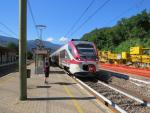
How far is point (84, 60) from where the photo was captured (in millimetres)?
26172

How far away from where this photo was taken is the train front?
85.7 ft

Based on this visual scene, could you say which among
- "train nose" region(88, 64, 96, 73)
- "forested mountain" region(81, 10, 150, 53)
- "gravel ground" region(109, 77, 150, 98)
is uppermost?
"forested mountain" region(81, 10, 150, 53)

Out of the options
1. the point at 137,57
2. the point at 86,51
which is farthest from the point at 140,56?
the point at 86,51

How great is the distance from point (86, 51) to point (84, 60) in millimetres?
1025

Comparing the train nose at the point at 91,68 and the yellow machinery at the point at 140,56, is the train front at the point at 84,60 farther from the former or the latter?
the yellow machinery at the point at 140,56

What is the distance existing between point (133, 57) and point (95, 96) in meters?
37.7

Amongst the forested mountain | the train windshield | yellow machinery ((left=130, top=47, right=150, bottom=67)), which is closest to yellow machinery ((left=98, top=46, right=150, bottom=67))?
yellow machinery ((left=130, top=47, right=150, bottom=67))

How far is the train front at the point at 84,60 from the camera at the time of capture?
2612 cm

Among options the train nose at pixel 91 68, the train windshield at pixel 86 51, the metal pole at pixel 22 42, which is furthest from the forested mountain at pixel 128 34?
the metal pole at pixel 22 42

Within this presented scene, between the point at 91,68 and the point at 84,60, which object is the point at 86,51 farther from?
the point at 91,68

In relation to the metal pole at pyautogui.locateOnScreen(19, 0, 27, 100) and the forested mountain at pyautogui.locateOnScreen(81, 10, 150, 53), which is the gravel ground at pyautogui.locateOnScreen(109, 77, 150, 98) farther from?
the forested mountain at pyautogui.locateOnScreen(81, 10, 150, 53)

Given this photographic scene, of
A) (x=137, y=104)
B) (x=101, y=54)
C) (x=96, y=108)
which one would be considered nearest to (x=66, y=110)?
(x=96, y=108)

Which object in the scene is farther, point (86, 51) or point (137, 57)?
point (137, 57)

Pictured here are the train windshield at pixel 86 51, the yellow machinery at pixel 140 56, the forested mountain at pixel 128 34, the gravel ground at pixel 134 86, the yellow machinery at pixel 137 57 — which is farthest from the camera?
the forested mountain at pixel 128 34
